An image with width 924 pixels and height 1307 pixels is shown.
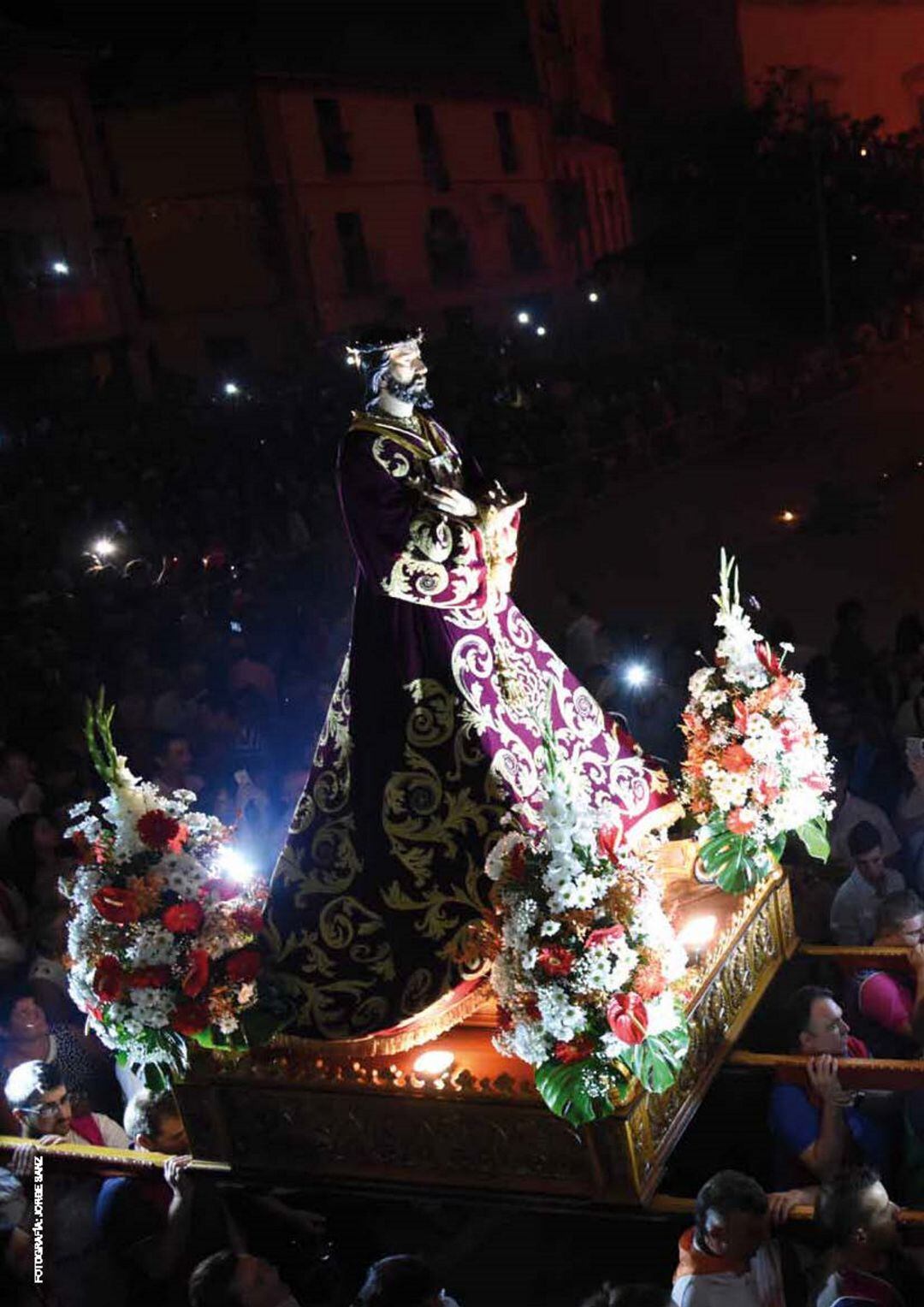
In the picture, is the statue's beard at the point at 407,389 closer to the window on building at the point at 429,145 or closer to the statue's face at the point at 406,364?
the statue's face at the point at 406,364

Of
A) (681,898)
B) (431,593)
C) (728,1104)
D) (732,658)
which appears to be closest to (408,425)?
(431,593)

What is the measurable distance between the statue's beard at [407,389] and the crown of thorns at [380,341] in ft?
0.35

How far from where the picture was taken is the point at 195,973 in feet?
17.3

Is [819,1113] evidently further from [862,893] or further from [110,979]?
[110,979]

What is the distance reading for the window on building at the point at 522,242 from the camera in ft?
126

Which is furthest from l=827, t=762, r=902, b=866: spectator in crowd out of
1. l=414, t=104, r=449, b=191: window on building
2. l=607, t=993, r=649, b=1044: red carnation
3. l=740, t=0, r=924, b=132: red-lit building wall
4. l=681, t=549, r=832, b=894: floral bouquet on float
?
l=740, t=0, r=924, b=132: red-lit building wall

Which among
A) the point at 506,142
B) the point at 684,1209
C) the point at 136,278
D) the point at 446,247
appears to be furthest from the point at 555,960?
the point at 506,142

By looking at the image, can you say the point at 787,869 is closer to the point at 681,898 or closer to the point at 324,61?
the point at 681,898

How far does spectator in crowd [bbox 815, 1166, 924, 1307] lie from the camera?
4.30 metres

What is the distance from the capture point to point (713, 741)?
20.2 feet

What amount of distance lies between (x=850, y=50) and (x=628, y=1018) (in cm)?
3741

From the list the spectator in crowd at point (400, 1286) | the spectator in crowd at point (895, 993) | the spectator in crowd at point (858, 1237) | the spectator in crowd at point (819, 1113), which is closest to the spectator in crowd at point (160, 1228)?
the spectator in crowd at point (400, 1286)

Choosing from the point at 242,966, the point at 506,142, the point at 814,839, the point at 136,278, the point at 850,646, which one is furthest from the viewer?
the point at 506,142

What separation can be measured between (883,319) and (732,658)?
24.1 meters
